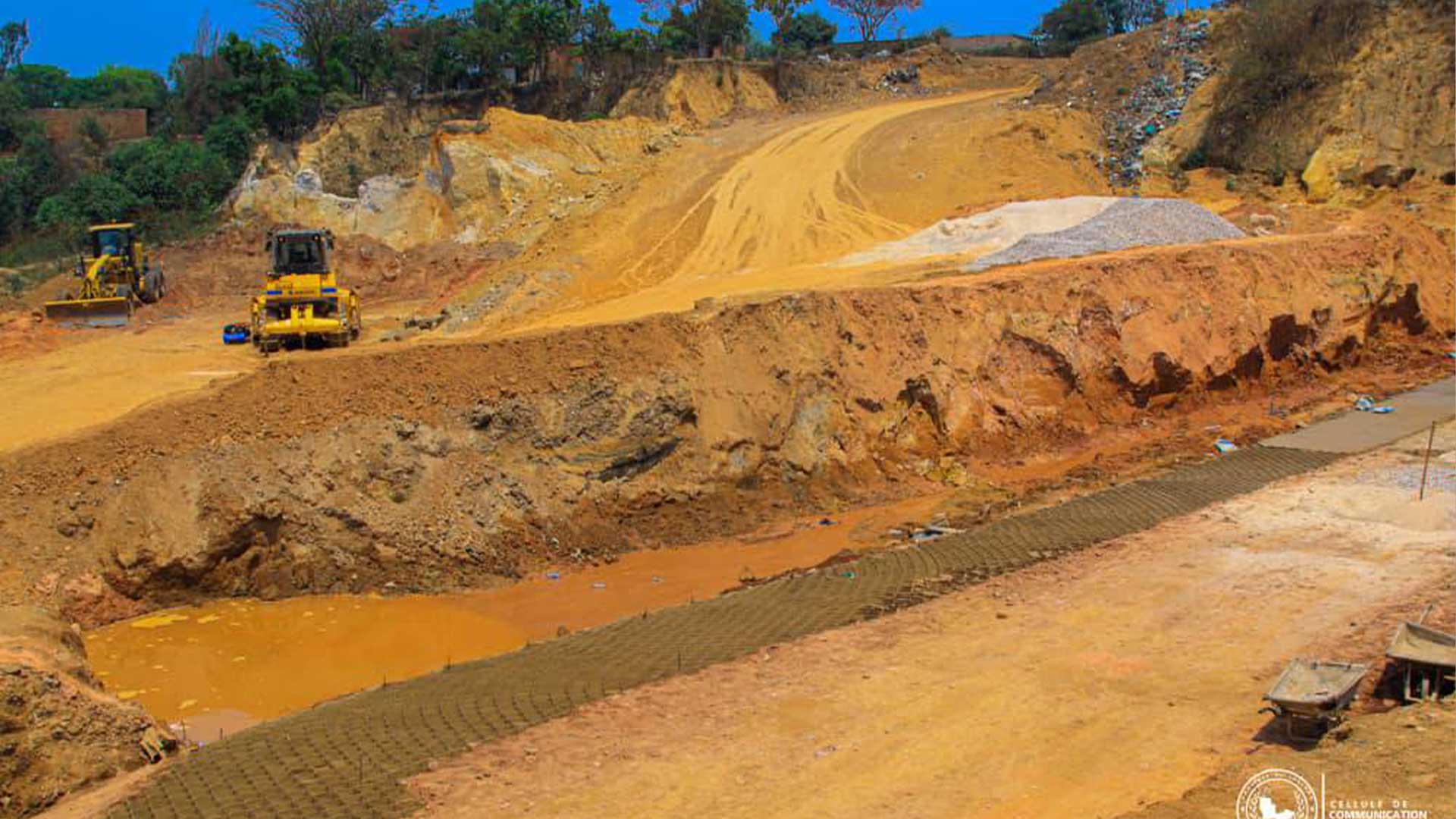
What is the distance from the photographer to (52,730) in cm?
866

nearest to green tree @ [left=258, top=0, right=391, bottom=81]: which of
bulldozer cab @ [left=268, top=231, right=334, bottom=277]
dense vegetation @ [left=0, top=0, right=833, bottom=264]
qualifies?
dense vegetation @ [left=0, top=0, right=833, bottom=264]

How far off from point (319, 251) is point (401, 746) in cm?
1316

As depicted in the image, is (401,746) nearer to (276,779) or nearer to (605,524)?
(276,779)

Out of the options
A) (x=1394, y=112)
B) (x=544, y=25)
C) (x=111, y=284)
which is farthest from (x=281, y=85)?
(x=1394, y=112)

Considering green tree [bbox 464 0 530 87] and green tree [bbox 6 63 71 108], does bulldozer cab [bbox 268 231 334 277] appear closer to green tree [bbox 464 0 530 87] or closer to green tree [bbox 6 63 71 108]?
green tree [bbox 464 0 530 87]

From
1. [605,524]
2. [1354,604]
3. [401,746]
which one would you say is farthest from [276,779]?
[1354,604]

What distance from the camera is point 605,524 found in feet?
47.6

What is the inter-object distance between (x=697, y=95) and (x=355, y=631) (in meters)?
27.3

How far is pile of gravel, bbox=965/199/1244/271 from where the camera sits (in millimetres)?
20297

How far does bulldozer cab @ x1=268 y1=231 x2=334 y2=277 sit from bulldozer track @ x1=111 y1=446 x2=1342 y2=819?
35.0 feet

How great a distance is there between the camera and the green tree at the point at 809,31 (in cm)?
5294

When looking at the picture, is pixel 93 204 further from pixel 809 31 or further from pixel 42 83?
pixel 42 83

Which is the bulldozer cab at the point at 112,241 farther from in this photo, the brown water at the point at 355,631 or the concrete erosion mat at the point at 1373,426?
the concrete erosion mat at the point at 1373,426

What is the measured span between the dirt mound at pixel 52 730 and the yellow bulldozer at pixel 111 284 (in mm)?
14175
